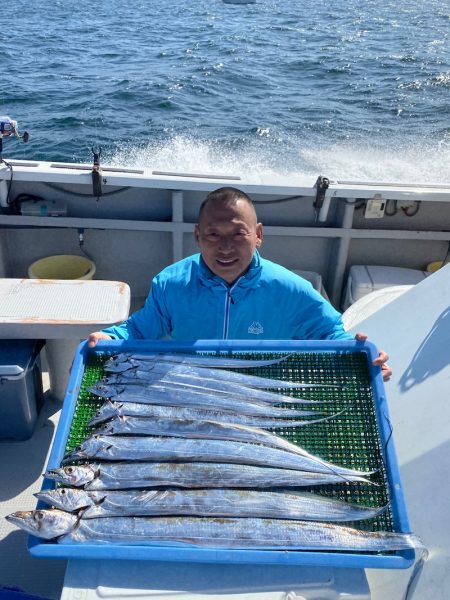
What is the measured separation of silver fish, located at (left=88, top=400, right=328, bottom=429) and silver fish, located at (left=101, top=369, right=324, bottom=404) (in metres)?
0.08

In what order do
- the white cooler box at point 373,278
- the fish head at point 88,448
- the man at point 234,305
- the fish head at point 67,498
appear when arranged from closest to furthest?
the fish head at point 67,498 → the fish head at point 88,448 → the man at point 234,305 → the white cooler box at point 373,278

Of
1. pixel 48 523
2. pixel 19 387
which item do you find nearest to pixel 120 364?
pixel 48 523

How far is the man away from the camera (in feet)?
8.04

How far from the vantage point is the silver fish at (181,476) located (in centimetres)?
166

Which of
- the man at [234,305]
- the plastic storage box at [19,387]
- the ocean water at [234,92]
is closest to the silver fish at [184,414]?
the man at [234,305]

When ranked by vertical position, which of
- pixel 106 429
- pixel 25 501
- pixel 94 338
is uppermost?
Result: pixel 94 338

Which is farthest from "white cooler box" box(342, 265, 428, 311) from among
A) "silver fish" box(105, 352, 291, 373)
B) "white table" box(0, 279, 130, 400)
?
"silver fish" box(105, 352, 291, 373)

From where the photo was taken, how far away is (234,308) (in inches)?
100

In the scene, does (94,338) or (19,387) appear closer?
(94,338)

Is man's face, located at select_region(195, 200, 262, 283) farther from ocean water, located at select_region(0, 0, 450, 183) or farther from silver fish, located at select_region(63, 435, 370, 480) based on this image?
ocean water, located at select_region(0, 0, 450, 183)

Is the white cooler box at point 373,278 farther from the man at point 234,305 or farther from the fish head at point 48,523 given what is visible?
the fish head at point 48,523

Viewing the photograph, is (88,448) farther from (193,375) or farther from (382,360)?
(382,360)

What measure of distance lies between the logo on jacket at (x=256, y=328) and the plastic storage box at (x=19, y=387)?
1.48 metres

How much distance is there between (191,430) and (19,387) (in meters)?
1.76
